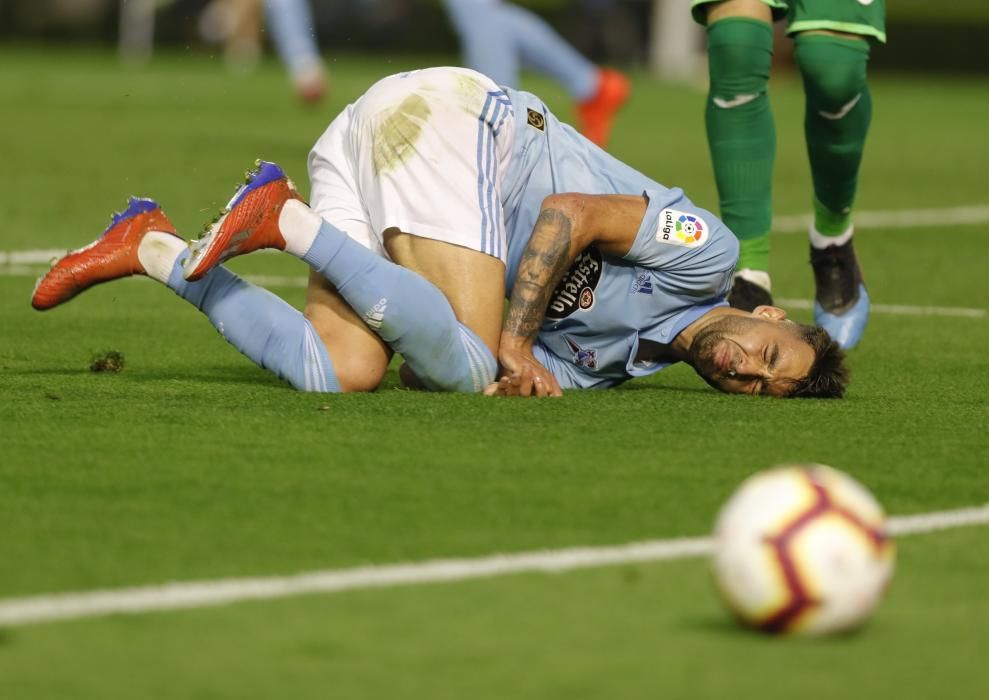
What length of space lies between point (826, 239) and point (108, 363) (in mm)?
2794

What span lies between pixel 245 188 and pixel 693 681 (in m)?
2.79

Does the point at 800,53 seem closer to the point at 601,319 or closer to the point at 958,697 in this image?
the point at 601,319

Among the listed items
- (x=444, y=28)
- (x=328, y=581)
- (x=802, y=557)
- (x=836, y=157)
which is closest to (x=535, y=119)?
(x=836, y=157)

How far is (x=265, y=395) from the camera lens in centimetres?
587

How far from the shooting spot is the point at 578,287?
6.11 metres

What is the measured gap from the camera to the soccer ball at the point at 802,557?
3.58 metres

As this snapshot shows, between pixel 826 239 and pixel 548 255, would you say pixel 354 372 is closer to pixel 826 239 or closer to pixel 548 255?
pixel 548 255

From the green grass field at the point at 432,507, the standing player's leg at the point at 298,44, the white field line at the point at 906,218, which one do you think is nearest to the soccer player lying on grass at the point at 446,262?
the green grass field at the point at 432,507

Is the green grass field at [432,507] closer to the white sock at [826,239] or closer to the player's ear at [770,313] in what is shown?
the player's ear at [770,313]

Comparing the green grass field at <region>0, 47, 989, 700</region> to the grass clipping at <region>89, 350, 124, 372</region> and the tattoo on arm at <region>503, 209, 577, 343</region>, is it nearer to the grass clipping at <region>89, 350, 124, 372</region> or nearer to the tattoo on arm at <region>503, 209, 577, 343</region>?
the grass clipping at <region>89, 350, 124, 372</region>

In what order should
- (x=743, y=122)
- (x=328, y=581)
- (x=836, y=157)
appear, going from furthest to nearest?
1. (x=836, y=157)
2. (x=743, y=122)
3. (x=328, y=581)

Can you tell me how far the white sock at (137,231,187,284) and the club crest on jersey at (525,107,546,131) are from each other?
1130 mm

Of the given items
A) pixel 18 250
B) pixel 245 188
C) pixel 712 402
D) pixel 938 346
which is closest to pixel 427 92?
pixel 245 188

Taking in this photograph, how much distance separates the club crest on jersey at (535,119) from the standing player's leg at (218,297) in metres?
0.96
